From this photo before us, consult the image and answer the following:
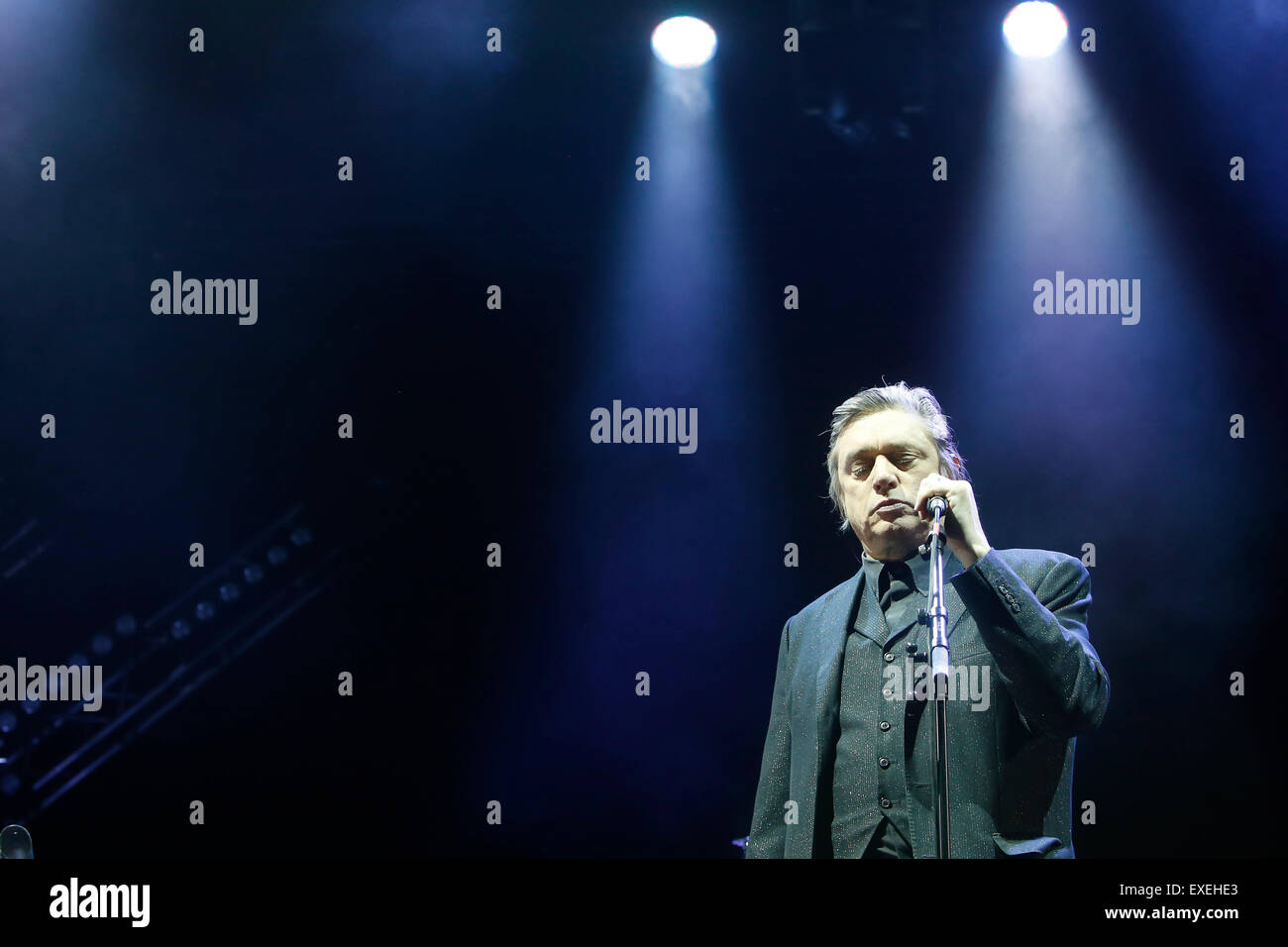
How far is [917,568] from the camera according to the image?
2984mm

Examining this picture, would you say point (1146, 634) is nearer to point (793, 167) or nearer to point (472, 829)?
point (793, 167)

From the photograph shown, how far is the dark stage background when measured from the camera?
3260 millimetres

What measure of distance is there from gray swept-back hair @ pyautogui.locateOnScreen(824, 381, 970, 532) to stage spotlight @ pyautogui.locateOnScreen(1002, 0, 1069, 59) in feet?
3.97

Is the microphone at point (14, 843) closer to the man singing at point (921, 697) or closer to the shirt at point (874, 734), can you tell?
the man singing at point (921, 697)

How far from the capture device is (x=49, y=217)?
3.42m

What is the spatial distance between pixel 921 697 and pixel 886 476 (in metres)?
0.64

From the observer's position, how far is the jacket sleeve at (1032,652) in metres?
2.73

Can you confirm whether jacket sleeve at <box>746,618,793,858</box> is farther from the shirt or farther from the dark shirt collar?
the dark shirt collar

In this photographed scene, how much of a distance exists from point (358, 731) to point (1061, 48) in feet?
10.4

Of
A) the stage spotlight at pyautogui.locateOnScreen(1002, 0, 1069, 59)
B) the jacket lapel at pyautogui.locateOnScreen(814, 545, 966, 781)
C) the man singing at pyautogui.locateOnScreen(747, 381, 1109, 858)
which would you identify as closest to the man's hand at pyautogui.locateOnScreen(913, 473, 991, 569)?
the man singing at pyautogui.locateOnScreen(747, 381, 1109, 858)

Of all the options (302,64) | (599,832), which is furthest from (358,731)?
(302,64)

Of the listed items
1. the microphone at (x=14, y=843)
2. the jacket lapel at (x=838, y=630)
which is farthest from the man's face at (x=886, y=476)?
the microphone at (x=14, y=843)

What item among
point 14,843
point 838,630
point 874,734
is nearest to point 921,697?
point 874,734

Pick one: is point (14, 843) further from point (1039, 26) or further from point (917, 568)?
point (1039, 26)
